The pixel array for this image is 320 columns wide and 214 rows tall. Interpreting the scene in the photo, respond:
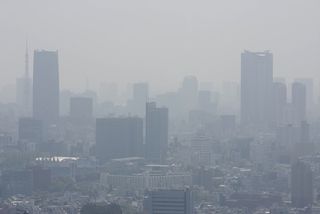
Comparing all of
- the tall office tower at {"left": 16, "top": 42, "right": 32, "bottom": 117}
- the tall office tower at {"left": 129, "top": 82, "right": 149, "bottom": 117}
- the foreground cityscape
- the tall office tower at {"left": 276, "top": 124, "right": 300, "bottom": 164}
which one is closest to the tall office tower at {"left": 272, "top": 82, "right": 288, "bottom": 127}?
the foreground cityscape

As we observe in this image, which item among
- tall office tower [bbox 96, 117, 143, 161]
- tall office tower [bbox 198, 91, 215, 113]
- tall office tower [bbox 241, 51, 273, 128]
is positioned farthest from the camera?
tall office tower [bbox 198, 91, 215, 113]

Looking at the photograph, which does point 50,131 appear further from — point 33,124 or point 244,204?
point 244,204

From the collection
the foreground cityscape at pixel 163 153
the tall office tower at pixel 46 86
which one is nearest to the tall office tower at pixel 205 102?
the foreground cityscape at pixel 163 153

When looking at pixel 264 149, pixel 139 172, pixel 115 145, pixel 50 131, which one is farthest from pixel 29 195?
pixel 50 131

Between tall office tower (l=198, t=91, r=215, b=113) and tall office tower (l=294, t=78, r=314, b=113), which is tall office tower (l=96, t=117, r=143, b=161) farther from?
tall office tower (l=198, t=91, r=215, b=113)

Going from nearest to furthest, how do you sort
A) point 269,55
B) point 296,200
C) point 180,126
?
point 296,200 < point 180,126 < point 269,55
